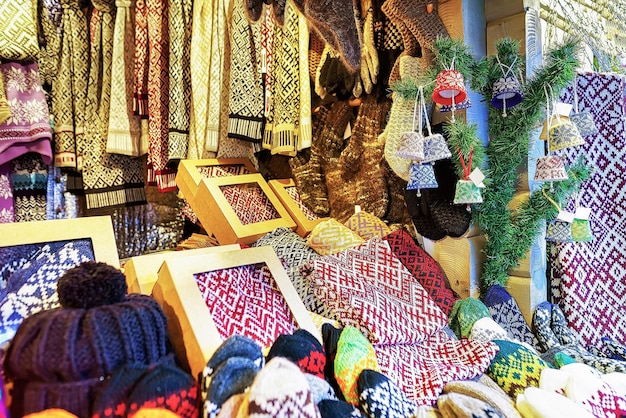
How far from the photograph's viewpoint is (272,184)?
1966mm

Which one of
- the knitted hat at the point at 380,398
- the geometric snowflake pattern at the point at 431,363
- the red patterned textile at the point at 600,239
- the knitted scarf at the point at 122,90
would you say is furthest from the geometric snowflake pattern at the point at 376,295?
the knitted scarf at the point at 122,90

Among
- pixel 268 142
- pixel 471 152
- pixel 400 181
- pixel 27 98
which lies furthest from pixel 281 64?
pixel 27 98

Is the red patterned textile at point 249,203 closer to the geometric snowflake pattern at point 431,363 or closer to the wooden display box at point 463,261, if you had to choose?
the wooden display box at point 463,261

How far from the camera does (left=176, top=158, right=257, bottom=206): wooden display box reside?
1807 mm

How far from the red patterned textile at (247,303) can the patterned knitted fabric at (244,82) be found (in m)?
0.96

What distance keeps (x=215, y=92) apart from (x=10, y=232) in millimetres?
1253

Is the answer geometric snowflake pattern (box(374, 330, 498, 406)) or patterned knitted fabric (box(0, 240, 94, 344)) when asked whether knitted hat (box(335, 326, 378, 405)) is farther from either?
patterned knitted fabric (box(0, 240, 94, 344))

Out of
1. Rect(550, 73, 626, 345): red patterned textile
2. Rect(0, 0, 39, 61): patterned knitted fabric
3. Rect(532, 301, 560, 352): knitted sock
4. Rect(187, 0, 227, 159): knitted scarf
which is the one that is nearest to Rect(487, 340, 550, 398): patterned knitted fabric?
Rect(532, 301, 560, 352): knitted sock

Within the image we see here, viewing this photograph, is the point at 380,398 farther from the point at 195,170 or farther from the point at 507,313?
the point at 195,170

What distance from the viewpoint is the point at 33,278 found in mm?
902

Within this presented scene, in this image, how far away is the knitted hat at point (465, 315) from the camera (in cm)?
129

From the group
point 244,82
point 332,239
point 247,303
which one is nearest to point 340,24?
point 244,82

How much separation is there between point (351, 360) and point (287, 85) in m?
1.30

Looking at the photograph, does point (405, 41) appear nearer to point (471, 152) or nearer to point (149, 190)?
point (471, 152)
